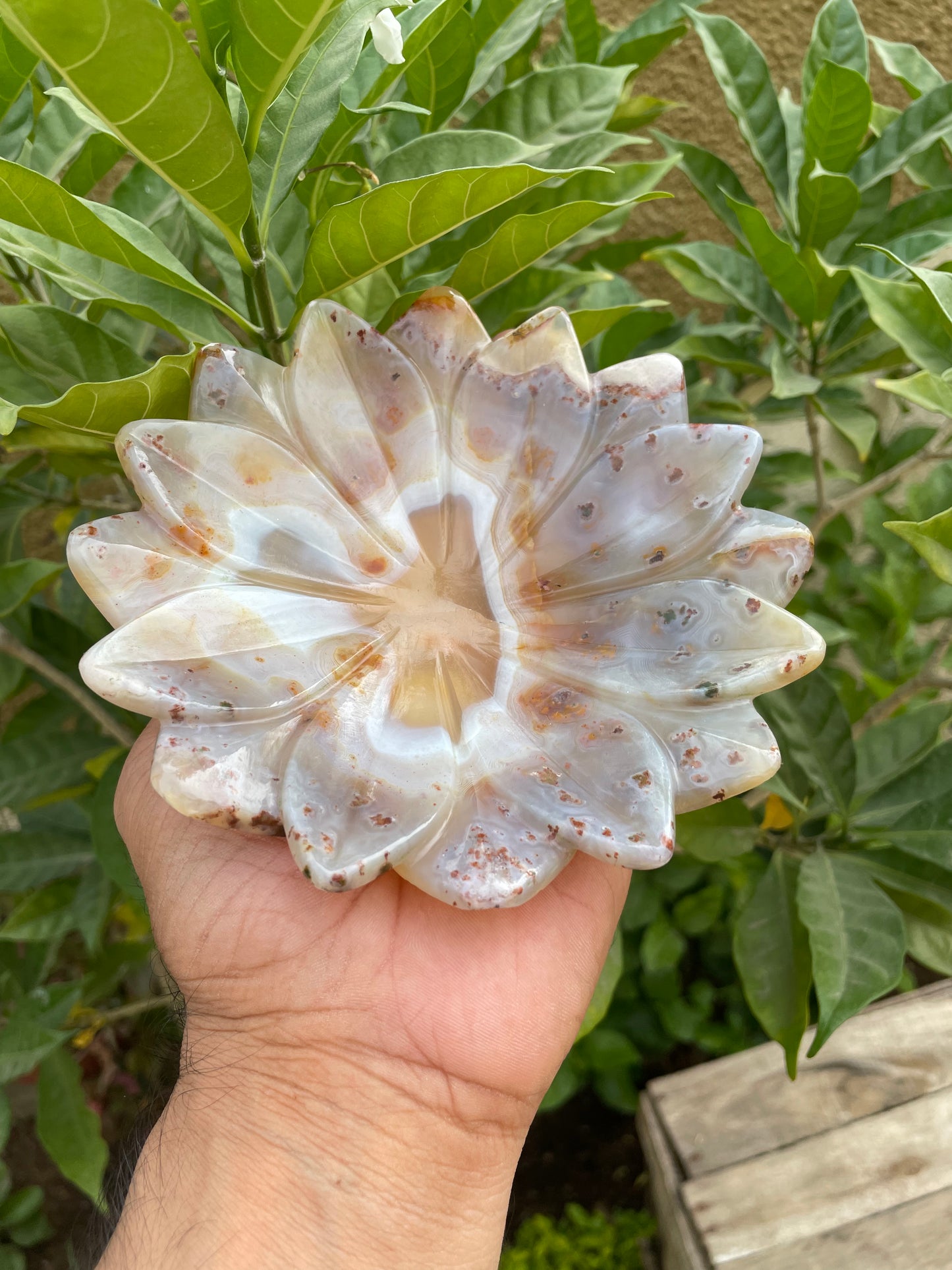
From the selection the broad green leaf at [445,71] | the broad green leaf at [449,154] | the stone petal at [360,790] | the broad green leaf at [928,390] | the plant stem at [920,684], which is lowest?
the plant stem at [920,684]

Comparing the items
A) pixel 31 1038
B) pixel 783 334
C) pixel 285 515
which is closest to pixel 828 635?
pixel 783 334

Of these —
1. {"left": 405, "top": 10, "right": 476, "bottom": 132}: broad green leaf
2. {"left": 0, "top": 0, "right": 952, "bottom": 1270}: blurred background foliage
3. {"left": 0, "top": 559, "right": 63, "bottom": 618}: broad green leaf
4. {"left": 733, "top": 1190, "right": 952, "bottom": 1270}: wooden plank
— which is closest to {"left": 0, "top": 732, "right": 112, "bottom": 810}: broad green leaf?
{"left": 0, "top": 0, "right": 952, "bottom": 1270}: blurred background foliage

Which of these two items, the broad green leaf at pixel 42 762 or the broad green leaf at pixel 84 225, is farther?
the broad green leaf at pixel 42 762

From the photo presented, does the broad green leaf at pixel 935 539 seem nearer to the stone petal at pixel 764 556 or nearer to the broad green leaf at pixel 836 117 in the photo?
the stone petal at pixel 764 556

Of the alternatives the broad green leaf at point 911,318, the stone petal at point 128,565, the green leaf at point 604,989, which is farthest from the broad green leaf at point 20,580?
the broad green leaf at point 911,318

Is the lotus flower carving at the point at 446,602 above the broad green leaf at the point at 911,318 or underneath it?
above
